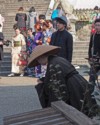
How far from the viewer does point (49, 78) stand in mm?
4969

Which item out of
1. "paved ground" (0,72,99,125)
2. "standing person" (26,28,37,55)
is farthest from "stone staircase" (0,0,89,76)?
"paved ground" (0,72,99,125)

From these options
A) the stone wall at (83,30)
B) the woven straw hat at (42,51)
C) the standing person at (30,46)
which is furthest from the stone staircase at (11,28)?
the woven straw hat at (42,51)

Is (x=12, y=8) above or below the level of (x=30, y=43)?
above

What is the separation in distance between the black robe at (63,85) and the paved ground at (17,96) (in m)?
2.80

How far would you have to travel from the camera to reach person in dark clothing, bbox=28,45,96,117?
471 cm

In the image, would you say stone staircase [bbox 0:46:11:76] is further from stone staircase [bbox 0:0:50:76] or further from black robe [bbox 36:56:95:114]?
black robe [bbox 36:56:95:114]

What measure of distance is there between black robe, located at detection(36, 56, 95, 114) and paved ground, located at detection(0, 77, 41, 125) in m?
2.80

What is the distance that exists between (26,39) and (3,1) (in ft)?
39.9

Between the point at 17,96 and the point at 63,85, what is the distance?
6.07 meters

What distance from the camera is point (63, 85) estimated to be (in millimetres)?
4816

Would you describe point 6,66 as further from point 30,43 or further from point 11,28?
point 11,28

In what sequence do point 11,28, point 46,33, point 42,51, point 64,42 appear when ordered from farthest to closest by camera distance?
1. point 11,28
2. point 46,33
3. point 64,42
4. point 42,51

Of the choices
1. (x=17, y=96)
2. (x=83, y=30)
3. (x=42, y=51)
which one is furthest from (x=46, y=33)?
(x=42, y=51)

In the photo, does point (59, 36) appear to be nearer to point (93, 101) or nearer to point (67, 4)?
point (93, 101)
